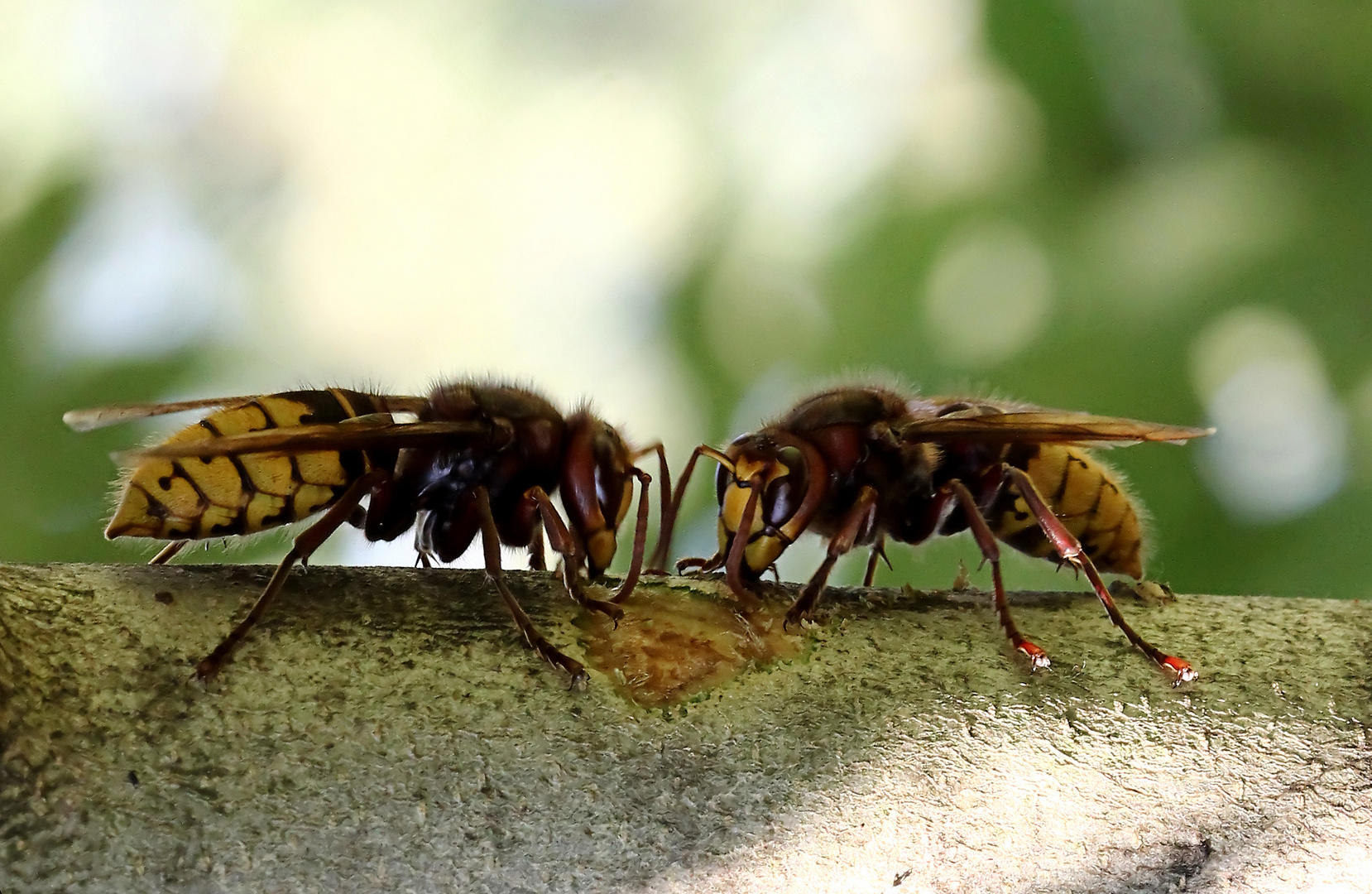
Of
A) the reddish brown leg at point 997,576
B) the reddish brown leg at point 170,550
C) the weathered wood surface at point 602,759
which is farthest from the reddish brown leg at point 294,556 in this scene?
the reddish brown leg at point 997,576

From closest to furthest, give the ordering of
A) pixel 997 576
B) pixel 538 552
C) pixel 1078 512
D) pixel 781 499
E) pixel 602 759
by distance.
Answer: pixel 602 759
pixel 997 576
pixel 781 499
pixel 538 552
pixel 1078 512

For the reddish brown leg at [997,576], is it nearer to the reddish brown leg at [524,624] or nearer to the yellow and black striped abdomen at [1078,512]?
the yellow and black striped abdomen at [1078,512]

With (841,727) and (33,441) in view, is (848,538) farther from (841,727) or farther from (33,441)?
(33,441)

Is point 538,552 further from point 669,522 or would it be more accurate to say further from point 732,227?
point 732,227

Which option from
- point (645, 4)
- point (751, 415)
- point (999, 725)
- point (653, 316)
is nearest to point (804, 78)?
point (645, 4)

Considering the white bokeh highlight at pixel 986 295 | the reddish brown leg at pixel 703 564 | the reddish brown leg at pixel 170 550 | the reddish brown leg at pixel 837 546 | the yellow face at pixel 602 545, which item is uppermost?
the white bokeh highlight at pixel 986 295

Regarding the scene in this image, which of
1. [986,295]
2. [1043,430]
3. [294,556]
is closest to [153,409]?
[294,556]

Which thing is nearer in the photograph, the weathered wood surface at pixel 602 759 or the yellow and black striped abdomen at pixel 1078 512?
the weathered wood surface at pixel 602 759
